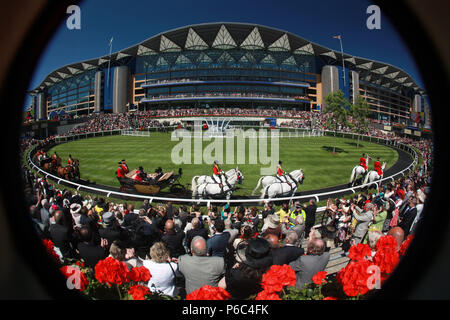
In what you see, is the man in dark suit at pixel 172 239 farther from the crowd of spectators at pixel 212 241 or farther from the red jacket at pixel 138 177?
the red jacket at pixel 138 177

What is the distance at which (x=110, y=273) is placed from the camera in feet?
5.95

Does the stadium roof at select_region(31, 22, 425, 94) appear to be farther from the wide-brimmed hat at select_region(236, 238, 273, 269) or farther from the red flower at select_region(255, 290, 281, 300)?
the red flower at select_region(255, 290, 281, 300)

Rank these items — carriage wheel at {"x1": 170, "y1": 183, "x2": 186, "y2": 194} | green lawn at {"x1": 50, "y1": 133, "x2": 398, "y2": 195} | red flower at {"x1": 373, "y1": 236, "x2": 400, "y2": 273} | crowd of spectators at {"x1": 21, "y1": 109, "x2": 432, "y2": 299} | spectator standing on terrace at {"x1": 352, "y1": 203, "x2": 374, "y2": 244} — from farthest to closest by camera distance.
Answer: green lawn at {"x1": 50, "y1": 133, "x2": 398, "y2": 195}, carriage wheel at {"x1": 170, "y1": 183, "x2": 186, "y2": 194}, spectator standing on terrace at {"x1": 352, "y1": 203, "x2": 374, "y2": 244}, crowd of spectators at {"x1": 21, "y1": 109, "x2": 432, "y2": 299}, red flower at {"x1": 373, "y1": 236, "x2": 400, "y2": 273}

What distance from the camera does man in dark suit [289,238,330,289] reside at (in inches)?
96.8

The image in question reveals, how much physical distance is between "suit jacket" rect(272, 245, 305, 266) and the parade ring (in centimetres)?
325

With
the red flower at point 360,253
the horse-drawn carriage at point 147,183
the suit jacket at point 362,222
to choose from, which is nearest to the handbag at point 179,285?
the red flower at point 360,253

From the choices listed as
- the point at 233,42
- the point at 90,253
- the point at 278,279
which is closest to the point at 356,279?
the point at 278,279

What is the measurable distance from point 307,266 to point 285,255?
0.27 metres

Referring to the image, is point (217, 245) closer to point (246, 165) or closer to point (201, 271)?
point (201, 271)

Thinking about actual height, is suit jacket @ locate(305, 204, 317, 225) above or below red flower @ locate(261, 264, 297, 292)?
below

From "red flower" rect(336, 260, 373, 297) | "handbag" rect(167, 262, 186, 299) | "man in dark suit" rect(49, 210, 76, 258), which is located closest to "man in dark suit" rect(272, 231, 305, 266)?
"red flower" rect(336, 260, 373, 297)

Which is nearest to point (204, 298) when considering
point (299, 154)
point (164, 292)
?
point (164, 292)

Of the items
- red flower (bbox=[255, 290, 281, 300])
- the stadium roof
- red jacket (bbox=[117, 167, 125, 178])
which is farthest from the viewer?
the stadium roof

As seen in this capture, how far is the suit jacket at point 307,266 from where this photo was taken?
2457 mm
